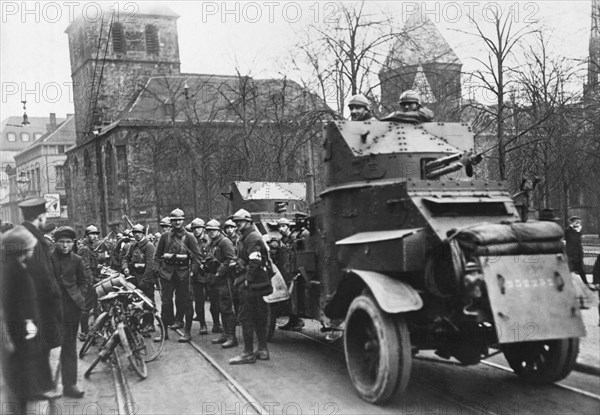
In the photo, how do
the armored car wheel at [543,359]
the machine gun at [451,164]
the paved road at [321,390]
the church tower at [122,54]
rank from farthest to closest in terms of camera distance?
1. the church tower at [122,54]
2. the machine gun at [451,164]
3. the armored car wheel at [543,359]
4. the paved road at [321,390]

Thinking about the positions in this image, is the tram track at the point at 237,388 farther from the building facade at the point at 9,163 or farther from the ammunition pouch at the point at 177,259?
the building facade at the point at 9,163

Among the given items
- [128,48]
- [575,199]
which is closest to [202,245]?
[575,199]

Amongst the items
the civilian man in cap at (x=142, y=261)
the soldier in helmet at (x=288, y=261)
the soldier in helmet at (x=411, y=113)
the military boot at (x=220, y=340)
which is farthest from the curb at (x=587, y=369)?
the civilian man in cap at (x=142, y=261)

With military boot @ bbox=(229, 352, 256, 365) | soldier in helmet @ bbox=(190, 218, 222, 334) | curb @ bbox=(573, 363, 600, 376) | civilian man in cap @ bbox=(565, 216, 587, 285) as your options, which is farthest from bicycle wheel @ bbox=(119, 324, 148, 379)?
civilian man in cap @ bbox=(565, 216, 587, 285)

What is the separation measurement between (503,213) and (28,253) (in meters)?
4.73

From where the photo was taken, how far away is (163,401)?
23.4 feet

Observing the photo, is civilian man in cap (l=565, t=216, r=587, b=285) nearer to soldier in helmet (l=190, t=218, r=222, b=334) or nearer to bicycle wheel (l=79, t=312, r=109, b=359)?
soldier in helmet (l=190, t=218, r=222, b=334)

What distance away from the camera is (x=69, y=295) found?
7754mm

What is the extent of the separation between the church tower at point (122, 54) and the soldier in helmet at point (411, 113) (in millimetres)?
43485

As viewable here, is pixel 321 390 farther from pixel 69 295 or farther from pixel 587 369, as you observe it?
pixel 69 295

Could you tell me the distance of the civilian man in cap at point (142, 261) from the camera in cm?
1183

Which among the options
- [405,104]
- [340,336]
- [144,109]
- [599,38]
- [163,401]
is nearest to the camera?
[163,401]

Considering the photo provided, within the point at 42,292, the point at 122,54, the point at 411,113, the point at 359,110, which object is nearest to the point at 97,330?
the point at 42,292

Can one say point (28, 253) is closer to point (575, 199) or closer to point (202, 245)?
point (202, 245)
